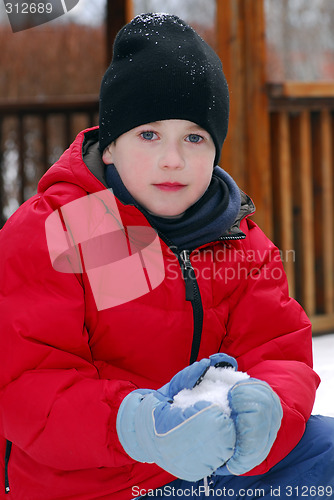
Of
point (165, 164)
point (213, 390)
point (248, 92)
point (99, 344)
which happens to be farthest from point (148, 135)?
point (248, 92)

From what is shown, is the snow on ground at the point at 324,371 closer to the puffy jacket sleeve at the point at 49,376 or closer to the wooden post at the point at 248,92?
the wooden post at the point at 248,92

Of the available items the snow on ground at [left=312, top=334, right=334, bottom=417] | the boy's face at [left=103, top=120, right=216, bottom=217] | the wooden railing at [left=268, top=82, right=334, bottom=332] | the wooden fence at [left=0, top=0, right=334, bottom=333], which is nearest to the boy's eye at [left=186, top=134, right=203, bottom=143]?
the boy's face at [left=103, top=120, right=216, bottom=217]

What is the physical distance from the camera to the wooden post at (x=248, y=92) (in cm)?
268

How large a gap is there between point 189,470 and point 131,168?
0.57 metres

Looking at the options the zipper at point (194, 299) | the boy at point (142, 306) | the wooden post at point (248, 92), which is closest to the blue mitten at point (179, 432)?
the boy at point (142, 306)

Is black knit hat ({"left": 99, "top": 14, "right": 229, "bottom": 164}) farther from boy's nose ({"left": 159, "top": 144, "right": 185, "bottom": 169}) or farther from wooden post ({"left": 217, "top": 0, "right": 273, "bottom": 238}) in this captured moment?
wooden post ({"left": 217, "top": 0, "right": 273, "bottom": 238})

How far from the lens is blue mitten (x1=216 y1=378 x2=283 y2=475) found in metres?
0.96

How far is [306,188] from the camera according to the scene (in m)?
2.84

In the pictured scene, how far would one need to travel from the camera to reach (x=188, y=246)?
1.28 meters

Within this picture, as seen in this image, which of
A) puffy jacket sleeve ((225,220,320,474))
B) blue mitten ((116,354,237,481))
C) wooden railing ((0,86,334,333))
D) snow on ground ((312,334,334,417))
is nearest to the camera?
blue mitten ((116,354,237,481))

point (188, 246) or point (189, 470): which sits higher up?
point (188, 246)

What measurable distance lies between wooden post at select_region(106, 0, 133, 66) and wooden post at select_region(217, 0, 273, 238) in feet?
1.24

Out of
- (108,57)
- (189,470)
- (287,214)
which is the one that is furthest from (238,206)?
(108,57)

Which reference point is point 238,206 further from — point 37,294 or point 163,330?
point 37,294
